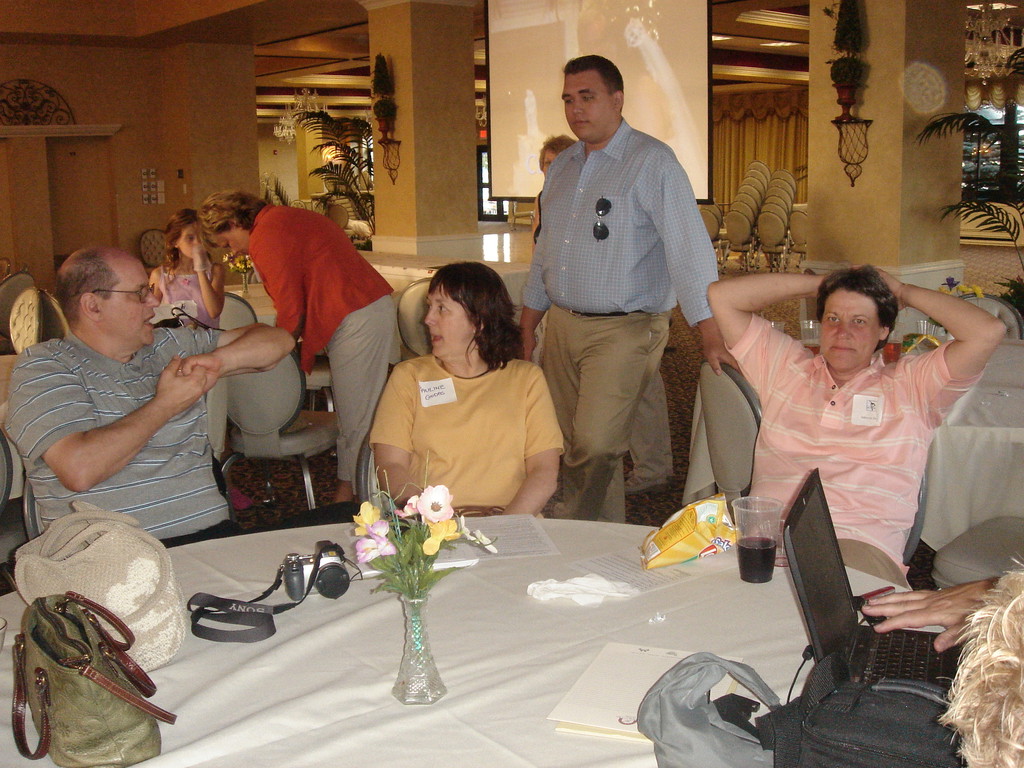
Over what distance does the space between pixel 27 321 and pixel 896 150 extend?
515 centimetres

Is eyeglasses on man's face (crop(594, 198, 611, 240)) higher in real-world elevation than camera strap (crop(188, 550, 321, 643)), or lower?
higher

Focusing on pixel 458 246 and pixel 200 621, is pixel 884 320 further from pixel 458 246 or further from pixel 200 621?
pixel 458 246

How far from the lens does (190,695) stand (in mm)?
1427

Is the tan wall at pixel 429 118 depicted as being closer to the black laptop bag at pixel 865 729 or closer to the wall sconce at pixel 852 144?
the wall sconce at pixel 852 144

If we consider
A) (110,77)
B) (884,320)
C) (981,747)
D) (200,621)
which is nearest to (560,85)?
(884,320)

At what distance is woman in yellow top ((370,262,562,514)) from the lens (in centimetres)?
253

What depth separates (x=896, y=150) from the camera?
A: 6270 millimetres

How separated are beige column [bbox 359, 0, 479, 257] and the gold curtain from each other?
12809 mm

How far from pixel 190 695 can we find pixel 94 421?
107 centimetres

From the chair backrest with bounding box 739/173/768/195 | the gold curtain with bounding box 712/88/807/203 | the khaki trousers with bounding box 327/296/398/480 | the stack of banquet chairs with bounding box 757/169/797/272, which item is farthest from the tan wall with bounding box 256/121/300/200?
the khaki trousers with bounding box 327/296/398/480

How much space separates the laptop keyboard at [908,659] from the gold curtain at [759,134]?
19435 mm

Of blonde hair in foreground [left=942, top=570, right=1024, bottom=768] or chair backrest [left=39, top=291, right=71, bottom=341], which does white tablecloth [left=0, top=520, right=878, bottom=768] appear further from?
chair backrest [left=39, top=291, right=71, bottom=341]

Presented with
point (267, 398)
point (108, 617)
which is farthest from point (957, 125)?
point (108, 617)

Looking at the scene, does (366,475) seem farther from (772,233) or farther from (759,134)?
(759,134)
